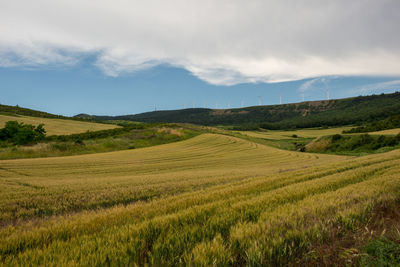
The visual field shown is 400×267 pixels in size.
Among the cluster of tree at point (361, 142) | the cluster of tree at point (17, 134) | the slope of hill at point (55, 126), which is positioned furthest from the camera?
the slope of hill at point (55, 126)

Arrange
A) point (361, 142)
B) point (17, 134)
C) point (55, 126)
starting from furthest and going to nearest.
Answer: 1. point (55, 126)
2. point (361, 142)
3. point (17, 134)

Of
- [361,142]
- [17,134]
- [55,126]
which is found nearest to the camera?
[17,134]

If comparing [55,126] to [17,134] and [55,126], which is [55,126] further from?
[17,134]

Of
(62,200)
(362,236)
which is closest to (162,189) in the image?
(62,200)

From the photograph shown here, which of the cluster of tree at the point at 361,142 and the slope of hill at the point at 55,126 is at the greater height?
the slope of hill at the point at 55,126

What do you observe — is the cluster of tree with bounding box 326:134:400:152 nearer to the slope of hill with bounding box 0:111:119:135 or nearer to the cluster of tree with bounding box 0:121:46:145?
the cluster of tree with bounding box 0:121:46:145

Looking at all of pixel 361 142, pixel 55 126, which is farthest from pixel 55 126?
pixel 361 142

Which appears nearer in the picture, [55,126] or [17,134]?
[17,134]

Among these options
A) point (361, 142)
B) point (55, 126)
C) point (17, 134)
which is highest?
point (55, 126)

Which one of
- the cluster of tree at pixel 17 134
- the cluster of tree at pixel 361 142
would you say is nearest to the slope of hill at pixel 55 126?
the cluster of tree at pixel 17 134

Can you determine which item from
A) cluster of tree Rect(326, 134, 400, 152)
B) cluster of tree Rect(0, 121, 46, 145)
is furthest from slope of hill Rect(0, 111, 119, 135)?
cluster of tree Rect(326, 134, 400, 152)

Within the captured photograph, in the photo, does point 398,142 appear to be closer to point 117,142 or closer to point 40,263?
point 40,263

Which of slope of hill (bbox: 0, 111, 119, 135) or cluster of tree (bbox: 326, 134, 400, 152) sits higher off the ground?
slope of hill (bbox: 0, 111, 119, 135)

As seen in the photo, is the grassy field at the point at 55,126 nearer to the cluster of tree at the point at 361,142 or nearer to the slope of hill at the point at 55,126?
the slope of hill at the point at 55,126
